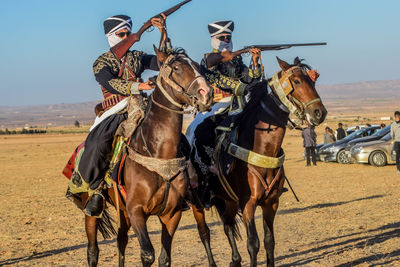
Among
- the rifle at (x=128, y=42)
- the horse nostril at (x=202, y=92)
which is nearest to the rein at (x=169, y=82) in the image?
the horse nostril at (x=202, y=92)

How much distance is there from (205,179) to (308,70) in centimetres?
210

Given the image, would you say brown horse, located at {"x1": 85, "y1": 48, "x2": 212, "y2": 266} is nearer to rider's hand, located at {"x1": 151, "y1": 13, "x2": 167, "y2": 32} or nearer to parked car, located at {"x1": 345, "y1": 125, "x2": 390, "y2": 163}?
rider's hand, located at {"x1": 151, "y1": 13, "x2": 167, "y2": 32}

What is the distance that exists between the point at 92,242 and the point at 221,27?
3.70m

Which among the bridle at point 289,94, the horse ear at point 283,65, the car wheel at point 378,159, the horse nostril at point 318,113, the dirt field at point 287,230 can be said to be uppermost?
the horse ear at point 283,65

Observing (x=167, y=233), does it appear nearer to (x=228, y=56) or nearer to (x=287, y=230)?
(x=228, y=56)

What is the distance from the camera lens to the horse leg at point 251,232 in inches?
293

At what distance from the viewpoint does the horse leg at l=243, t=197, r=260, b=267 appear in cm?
745

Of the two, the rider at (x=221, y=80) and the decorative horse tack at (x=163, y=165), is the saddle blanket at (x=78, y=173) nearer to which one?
the decorative horse tack at (x=163, y=165)

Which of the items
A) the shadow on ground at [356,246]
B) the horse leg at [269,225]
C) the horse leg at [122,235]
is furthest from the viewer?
the shadow on ground at [356,246]

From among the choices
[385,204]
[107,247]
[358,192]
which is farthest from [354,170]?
[107,247]

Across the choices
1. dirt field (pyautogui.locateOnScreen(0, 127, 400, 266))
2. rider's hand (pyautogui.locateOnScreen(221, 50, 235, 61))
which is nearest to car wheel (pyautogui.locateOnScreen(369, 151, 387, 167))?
dirt field (pyautogui.locateOnScreen(0, 127, 400, 266))

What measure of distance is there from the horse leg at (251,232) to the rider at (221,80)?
32.5 inches

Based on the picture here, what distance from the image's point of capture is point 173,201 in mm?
6516

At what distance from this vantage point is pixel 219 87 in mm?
8672
